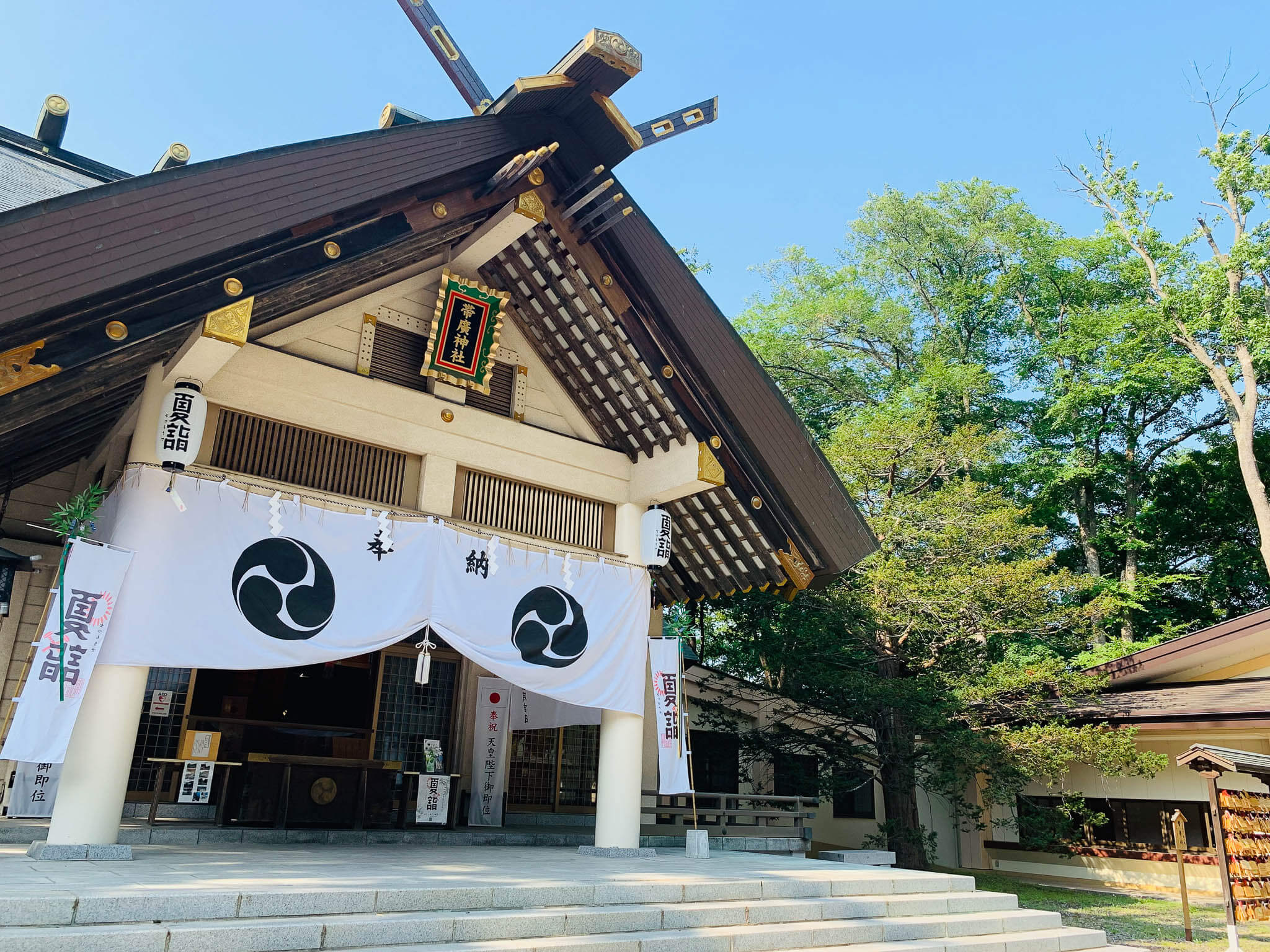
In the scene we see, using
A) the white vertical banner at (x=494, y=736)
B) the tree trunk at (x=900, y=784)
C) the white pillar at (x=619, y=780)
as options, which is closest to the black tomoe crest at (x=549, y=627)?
the white pillar at (x=619, y=780)

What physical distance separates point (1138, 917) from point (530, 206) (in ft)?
40.0

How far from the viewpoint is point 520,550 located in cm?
893

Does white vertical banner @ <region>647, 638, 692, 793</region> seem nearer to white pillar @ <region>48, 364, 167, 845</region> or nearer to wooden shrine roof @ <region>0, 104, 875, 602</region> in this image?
wooden shrine roof @ <region>0, 104, 875, 602</region>

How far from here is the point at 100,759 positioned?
6.56 metres

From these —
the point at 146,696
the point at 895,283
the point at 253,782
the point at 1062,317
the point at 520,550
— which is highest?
the point at 895,283

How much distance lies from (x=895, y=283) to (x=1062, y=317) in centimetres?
596

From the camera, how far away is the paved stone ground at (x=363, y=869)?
17.8ft

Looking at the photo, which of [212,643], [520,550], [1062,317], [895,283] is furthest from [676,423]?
[895,283]

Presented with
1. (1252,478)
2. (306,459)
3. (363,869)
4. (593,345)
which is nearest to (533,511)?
(593,345)

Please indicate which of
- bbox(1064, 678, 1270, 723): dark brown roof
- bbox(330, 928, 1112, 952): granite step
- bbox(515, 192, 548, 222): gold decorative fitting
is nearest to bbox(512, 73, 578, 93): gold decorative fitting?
bbox(515, 192, 548, 222): gold decorative fitting

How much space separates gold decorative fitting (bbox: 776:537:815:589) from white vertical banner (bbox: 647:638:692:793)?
153cm

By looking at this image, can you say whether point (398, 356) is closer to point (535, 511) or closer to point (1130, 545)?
point (535, 511)

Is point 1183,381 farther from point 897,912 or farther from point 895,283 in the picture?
point 897,912

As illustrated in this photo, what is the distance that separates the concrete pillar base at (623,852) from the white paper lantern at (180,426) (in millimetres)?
5503
